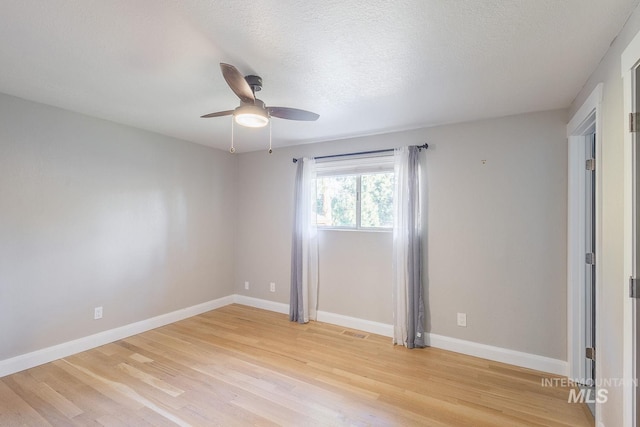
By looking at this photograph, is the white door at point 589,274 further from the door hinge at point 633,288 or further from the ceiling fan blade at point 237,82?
the ceiling fan blade at point 237,82

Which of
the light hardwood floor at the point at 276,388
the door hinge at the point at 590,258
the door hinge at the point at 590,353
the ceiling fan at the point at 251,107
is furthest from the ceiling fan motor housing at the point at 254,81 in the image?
the door hinge at the point at 590,353

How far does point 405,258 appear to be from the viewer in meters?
3.19

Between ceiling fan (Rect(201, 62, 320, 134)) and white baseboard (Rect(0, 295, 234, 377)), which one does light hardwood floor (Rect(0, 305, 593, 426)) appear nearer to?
white baseboard (Rect(0, 295, 234, 377))

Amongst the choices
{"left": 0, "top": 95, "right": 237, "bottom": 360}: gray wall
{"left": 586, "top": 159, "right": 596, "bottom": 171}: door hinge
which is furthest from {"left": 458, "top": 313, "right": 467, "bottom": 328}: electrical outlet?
{"left": 0, "top": 95, "right": 237, "bottom": 360}: gray wall

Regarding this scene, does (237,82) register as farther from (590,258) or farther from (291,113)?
(590,258)

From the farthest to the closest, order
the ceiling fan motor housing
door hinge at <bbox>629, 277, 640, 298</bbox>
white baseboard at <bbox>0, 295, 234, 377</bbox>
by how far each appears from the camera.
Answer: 1. white baseboard at <bbox>0, 295, 234, 377</bbox>
2. the ceiling fan motor housing
3. door hinge at <bbox>629, 277, 640, 298</bbox>

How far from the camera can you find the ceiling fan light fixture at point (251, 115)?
6.45 feet

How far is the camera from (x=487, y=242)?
290 centimetres

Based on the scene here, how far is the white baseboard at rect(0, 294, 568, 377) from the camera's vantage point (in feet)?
8.46

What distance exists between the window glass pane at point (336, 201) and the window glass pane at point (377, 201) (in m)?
0.14

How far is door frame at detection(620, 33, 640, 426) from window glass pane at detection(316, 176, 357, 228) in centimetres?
253

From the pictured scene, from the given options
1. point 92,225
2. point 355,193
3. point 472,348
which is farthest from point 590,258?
point 92,225

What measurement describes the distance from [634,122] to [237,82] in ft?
6.70

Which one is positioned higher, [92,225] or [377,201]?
[377,201]
